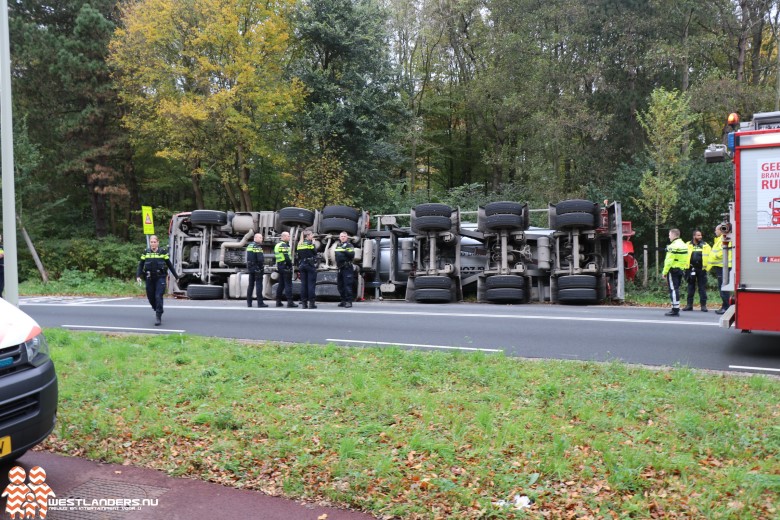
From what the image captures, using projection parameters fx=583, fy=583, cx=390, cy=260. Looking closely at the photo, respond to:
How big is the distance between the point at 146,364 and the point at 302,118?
17997mm

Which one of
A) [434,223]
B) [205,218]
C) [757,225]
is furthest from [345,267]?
[757,225]

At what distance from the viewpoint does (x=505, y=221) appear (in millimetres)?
14859

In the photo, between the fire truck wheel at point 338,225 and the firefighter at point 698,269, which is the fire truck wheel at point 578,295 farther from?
the fire truck wheel at point 338,225

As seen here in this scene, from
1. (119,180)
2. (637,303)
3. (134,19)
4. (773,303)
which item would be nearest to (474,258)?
(637,303)

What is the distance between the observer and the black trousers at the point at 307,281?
550 inches

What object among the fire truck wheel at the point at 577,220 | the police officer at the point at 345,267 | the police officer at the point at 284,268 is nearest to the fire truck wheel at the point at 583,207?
the fire truck wheel at the point at 577,220

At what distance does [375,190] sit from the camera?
25484 mm

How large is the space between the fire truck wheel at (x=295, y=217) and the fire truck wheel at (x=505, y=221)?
5.23m

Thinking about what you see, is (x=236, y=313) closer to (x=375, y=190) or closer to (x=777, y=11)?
(x=375, y=190)

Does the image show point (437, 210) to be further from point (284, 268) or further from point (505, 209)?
point (284, 268)

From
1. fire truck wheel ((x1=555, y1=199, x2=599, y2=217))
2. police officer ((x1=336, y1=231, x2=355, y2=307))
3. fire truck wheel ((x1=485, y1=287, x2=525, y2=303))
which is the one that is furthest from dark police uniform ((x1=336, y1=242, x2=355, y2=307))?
fire truck wheel ((x1=555, y1=199, x2=599, y2=217))

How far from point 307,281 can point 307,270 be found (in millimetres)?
284

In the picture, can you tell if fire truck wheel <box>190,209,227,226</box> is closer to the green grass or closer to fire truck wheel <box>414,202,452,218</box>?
fire truck wheel <box>414,202,452,218</box>

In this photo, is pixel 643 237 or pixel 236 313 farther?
pixel 643 237
